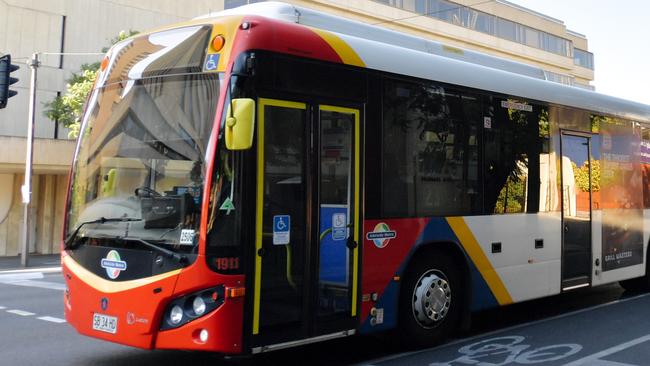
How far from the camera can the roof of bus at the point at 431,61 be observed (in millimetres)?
6395

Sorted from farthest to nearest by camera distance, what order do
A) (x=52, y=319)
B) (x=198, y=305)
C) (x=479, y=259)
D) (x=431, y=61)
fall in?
1. (x=52, y=319)
2. (x=479, y=259)
3. (x=431, y=61)
4. (x=198, y=305)

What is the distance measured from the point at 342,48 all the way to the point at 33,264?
19.6 metres

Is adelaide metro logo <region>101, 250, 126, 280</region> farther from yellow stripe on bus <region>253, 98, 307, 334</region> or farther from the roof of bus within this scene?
the roof of bus

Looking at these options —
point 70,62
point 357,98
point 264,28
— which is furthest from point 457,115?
point 70,62

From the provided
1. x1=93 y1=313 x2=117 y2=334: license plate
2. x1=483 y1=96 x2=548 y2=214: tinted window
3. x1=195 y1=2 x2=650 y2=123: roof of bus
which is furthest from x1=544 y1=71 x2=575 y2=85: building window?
x1=93 y1=313 x2=117 y2=334: license plate

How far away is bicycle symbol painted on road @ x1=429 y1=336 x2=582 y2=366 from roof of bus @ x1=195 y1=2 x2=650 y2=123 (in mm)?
3025

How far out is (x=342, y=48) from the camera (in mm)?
6207

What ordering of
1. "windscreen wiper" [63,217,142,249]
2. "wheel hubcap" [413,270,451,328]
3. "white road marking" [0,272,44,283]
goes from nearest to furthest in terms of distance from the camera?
"windscreen wiper" [63,217,142,249] → "wheel hubcap" [413,270,451,328] → "white road marking" [0,272,44,283]

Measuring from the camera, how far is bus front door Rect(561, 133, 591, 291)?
884cm

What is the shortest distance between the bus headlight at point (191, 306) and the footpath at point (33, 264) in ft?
49.0

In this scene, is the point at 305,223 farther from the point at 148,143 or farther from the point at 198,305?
the point at 148,143

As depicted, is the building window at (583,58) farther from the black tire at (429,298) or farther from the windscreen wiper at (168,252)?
the windscreen wiper at (168,252)

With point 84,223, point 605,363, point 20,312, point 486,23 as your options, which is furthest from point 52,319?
point 486,23

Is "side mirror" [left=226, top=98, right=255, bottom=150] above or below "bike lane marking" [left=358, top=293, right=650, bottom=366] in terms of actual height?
above
